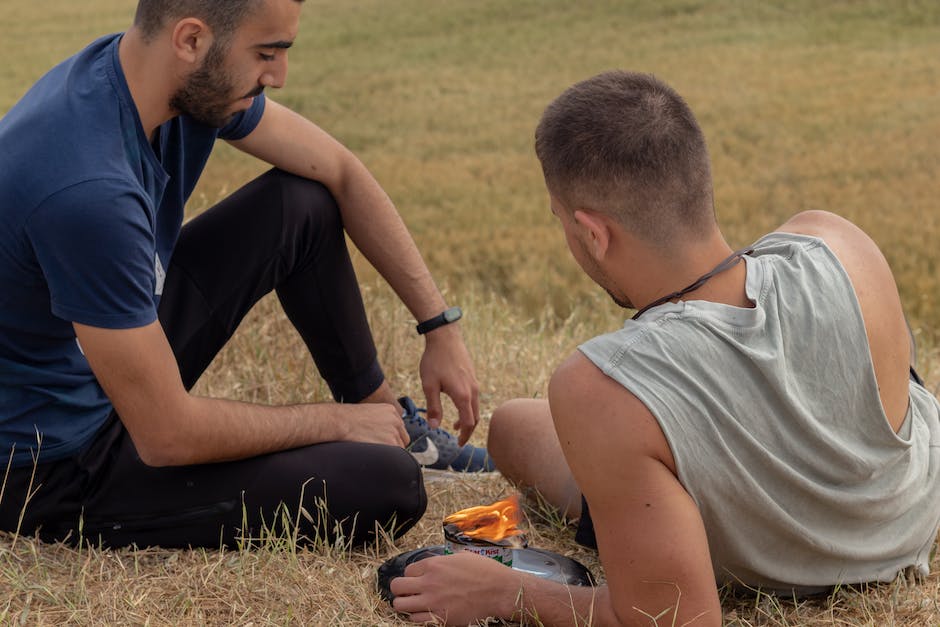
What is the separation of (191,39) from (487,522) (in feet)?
4.81

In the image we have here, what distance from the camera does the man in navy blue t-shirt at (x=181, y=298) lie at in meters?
2.77

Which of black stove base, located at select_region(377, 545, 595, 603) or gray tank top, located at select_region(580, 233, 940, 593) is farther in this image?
black stove base, located at select_region(377, 545, 595, 603)

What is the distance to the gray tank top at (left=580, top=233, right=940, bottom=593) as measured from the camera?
2.51 m

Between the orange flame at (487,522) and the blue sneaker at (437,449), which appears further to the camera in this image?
the blue sneaker at (437,449)

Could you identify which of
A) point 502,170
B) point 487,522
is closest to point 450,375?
point 487,522

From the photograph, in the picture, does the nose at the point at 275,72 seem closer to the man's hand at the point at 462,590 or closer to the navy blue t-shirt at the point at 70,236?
the navy blue t-shirt at the point at 70,236

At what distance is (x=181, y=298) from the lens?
3582mm

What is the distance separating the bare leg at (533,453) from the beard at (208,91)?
1327 mm

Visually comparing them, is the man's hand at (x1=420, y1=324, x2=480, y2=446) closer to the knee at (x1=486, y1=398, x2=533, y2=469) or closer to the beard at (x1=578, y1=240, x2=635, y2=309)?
the knee at (x1=486, y1=398, x2=533, y2=469)

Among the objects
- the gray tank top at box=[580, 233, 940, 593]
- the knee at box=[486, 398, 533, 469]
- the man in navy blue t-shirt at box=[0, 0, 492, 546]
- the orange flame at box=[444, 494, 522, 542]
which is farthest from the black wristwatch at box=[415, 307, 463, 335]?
the gray tank top at box=[580, 233, 940, 593]

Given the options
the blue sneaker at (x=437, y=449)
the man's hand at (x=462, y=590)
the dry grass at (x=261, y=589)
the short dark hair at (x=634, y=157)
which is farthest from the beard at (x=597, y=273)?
the blue sneaker at (x=437, y=449)

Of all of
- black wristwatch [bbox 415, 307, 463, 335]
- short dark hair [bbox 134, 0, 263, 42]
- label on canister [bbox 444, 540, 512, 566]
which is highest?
short dark hair [bbox 134, 0, 263, 42]

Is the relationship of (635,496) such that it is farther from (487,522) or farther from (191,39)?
(191,39)

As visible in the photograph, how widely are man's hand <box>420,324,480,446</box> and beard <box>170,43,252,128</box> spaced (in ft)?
3.34
